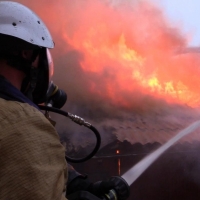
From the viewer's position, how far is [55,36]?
11.8ft

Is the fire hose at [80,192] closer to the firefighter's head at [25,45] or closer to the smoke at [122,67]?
the firefighter's head at [25,45]

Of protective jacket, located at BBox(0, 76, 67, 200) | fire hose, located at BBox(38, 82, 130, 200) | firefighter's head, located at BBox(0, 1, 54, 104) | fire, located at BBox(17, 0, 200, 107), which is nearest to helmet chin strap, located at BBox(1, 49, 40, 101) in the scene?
firefighter's head, located at BBox(0, 1, 54, 104)

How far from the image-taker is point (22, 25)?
3.76 feet

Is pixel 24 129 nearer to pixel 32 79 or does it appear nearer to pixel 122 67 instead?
pixel 32 79

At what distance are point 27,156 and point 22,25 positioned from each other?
58 cm

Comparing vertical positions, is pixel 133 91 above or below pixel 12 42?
above

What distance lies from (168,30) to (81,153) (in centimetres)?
204

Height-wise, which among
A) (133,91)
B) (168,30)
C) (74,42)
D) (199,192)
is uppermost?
(168,30)

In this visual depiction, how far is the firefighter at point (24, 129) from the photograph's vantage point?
77 cm

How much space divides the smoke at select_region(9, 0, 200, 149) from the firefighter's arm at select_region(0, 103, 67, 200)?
2.37 m

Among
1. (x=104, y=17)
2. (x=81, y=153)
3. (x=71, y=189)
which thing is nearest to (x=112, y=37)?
(x=104, y=17)

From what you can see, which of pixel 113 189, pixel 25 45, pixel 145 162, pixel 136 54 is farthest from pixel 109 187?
pixel 136 54

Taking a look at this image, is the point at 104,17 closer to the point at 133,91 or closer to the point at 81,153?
the point at 133,91

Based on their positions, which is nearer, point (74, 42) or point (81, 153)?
point (81, 153)
